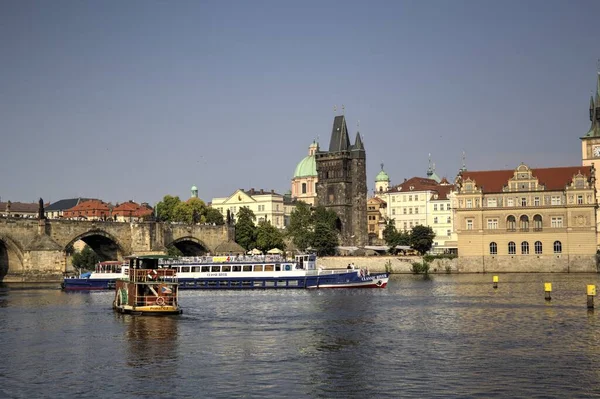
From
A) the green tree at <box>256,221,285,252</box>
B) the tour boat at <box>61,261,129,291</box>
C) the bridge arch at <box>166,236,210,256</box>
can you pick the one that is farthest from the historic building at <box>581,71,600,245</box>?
the tour boat at <box>61,261,129,291</box>

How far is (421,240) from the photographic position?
135500 millimetres

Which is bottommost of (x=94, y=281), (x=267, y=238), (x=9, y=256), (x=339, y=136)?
(x=94, y=281)

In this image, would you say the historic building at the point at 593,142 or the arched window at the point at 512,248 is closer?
the arched window at the point at 512,248

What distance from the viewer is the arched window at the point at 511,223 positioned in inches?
4414

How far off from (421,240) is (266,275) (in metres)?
51.9

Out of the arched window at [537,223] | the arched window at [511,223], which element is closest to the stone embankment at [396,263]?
the arched window at [511,223]

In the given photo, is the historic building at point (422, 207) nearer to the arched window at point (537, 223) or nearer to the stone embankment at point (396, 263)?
the stone embankment at point (396, 263)

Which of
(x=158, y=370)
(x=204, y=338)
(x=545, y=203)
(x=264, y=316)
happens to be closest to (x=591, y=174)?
(x=545, y=203)

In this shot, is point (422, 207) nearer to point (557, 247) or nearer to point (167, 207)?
point (167, 207)

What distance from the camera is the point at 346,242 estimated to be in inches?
6117

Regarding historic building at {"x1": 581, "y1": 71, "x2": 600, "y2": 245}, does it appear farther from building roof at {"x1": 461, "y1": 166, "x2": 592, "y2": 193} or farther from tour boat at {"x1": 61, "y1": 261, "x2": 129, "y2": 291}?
tour boat at {"x1": 61, "y1": 261, "x2": 129, "y2": 291}

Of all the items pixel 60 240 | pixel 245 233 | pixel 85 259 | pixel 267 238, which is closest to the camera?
pixel 60 240

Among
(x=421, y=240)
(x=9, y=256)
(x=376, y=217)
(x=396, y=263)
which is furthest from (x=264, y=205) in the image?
(x=9, y=256)

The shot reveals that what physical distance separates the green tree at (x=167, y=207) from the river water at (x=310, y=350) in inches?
3272
